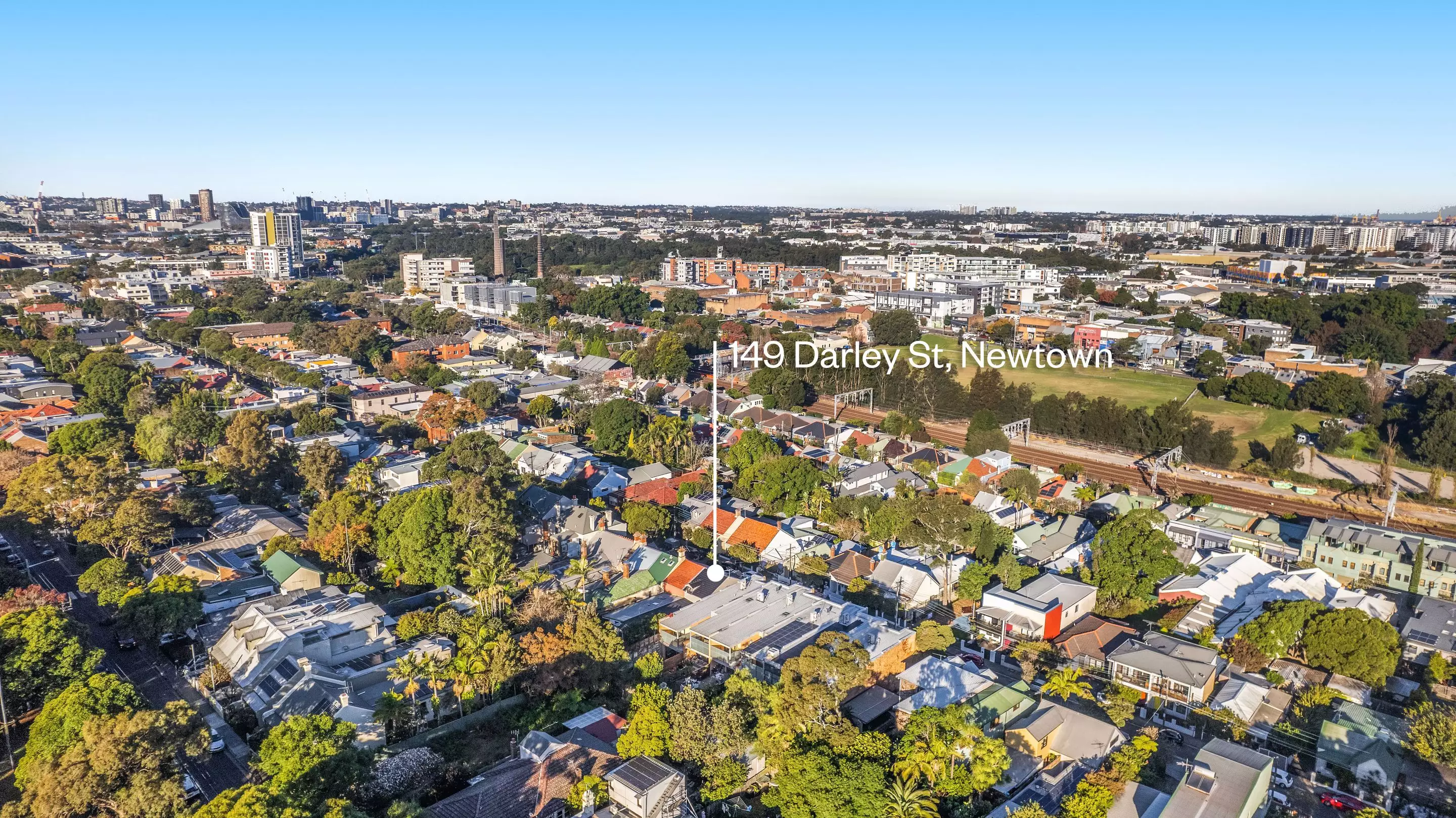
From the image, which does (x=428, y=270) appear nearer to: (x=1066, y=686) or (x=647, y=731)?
(x=647, y=731)

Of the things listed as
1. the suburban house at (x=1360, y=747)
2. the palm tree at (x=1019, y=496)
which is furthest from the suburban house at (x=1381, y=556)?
the suburban house at (x=1360, y=747)

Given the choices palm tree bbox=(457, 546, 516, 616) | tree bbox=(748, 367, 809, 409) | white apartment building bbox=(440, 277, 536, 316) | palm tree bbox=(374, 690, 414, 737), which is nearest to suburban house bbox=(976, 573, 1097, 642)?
palm tree bbox=(457, 546, 516, 616)

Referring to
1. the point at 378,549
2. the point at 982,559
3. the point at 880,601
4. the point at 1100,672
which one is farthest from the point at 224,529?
the point at 1100,672

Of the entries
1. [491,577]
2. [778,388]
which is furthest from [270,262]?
[491,577]

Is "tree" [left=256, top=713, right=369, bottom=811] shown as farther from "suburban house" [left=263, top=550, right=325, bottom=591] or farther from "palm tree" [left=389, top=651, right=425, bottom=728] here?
"suburban house" [left=263, top=550, right=325, bottom=591]

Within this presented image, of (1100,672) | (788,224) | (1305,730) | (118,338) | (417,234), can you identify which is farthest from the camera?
(788,224)

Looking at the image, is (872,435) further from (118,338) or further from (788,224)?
(788,224)
